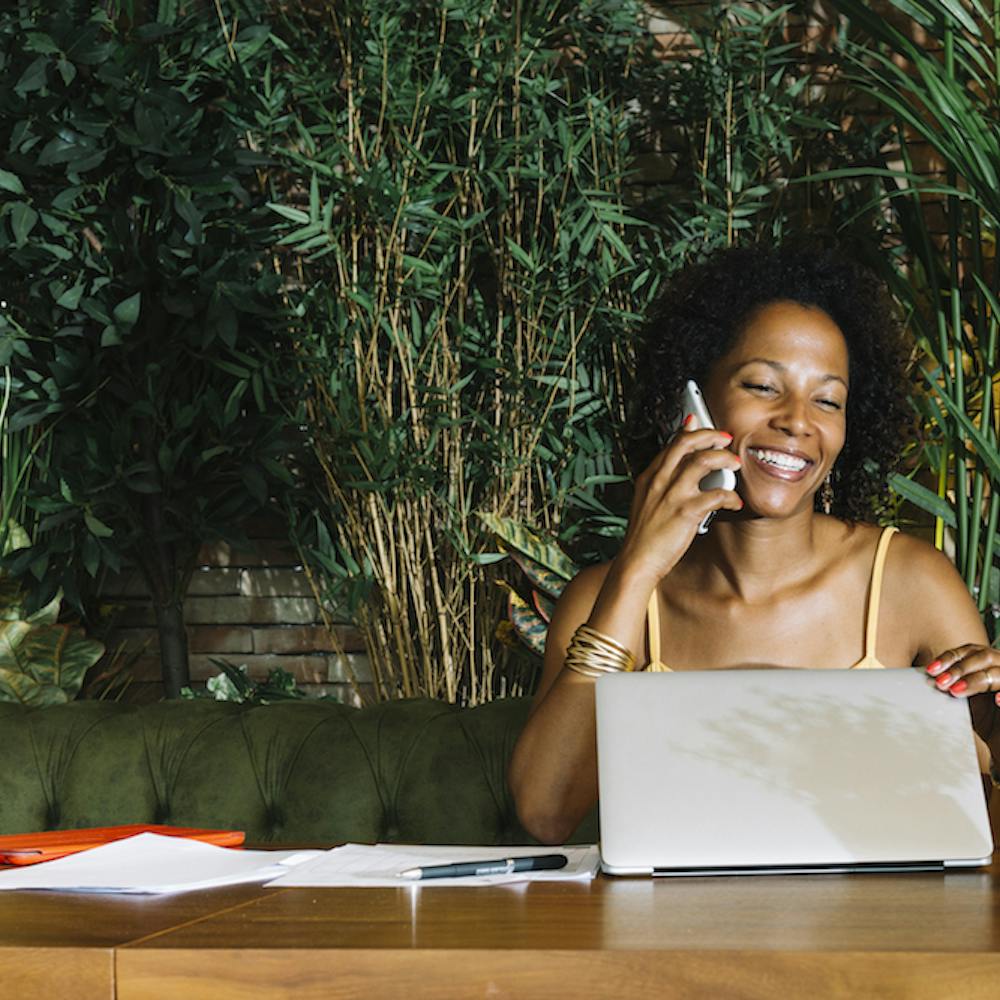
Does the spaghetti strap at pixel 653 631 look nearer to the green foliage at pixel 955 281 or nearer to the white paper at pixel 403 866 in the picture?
the white paper at pixel 403 866

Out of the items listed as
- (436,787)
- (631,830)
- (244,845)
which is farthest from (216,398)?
(631,830)

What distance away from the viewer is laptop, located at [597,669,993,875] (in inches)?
42.6

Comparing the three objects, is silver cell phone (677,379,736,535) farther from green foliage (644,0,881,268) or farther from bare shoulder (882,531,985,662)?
green foliage (644,0,881,268)

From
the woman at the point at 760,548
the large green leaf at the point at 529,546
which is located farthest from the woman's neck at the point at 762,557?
the large green leaf at the point at 529,546

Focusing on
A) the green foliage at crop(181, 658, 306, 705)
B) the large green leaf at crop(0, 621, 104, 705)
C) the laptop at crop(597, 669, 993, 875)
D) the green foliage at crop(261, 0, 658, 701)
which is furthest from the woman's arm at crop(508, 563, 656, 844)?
the large green leaf at crop(0, 621, 104, 705)

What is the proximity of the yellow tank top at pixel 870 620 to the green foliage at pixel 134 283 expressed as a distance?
1466 mm

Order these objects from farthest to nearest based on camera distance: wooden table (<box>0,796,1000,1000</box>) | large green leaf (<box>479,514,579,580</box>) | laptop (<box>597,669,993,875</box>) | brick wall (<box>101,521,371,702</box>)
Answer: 1. brick wall (<box>101,521,371,702</box>)
2. large green leaf (<box>479,514,579,580</box>)
3. laptop (<box>597,669,993,875</box>)
4. wooden table (<box>0,796,1000,1000</box>)

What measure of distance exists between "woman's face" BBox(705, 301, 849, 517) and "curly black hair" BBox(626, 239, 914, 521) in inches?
2.3

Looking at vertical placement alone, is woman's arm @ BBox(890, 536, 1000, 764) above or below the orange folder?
above

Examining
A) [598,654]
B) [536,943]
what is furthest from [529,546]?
[536,943]

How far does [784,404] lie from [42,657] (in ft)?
6.39

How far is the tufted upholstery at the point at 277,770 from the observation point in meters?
1.82

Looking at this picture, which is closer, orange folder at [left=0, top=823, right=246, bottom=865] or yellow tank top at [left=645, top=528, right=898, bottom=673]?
orange folder at [left=0, top=823, right=246, bottom=865]

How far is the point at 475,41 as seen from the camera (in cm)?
289
